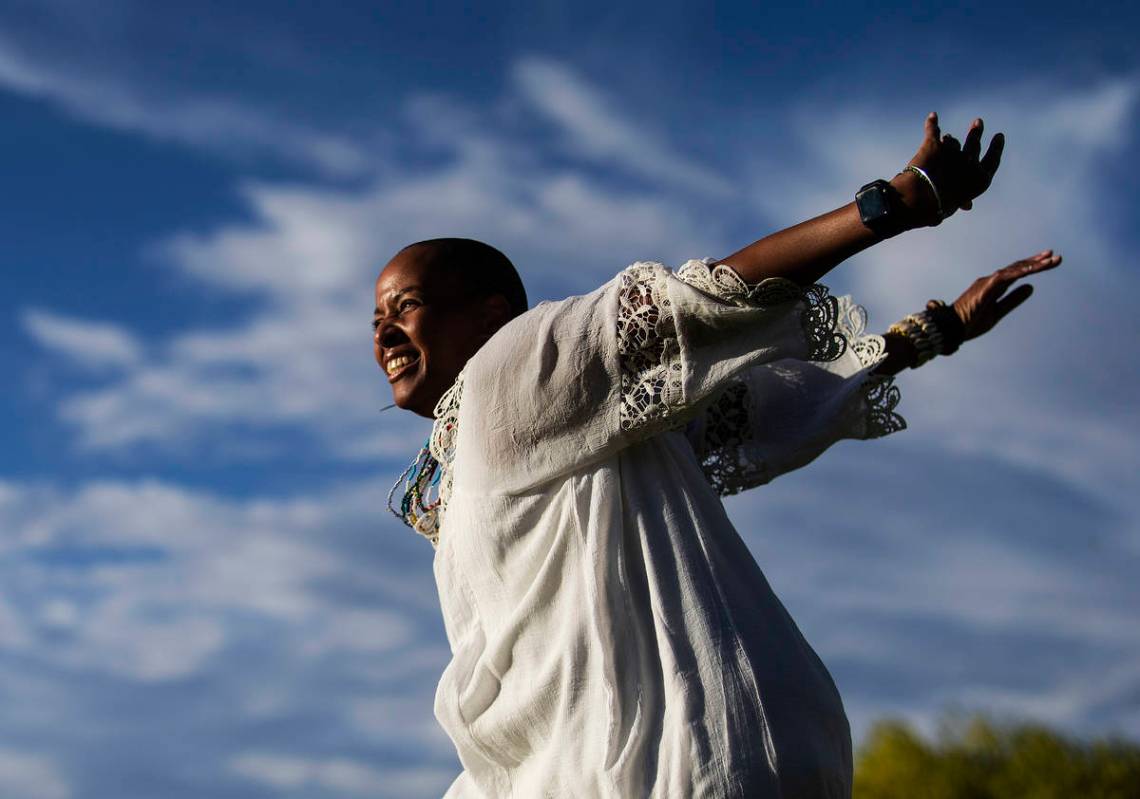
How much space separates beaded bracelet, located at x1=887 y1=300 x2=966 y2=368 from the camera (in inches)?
164

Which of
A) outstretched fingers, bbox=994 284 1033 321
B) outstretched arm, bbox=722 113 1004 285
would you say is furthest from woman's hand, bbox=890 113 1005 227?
outstretched fingers, bbox=994 284 1033 321

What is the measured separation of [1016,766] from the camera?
38.3ft

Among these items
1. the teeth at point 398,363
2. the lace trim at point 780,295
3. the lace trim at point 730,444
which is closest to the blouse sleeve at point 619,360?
the lace trim at point 780,295

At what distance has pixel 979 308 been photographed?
13.7 ft

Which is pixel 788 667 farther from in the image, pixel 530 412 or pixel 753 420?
pixel 753 420

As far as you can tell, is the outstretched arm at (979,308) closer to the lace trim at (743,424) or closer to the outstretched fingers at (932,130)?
the lace trim at (743,424)

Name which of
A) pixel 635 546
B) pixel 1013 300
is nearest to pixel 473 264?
pixel 635 546

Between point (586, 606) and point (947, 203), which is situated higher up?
point (947, 203)

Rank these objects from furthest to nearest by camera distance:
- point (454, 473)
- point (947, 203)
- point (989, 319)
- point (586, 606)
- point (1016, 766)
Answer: point (1016, 766) < point (989, 319) < point (454, 473) < point (586, 606) < point (947, 203)

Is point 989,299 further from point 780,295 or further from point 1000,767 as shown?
point 1000,767

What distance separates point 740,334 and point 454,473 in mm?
898

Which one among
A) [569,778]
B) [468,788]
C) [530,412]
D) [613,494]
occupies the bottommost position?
[569,778]

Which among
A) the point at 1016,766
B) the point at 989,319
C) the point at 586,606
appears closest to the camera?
the point at 586,606

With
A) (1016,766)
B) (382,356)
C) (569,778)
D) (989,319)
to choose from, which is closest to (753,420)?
(989,319)
